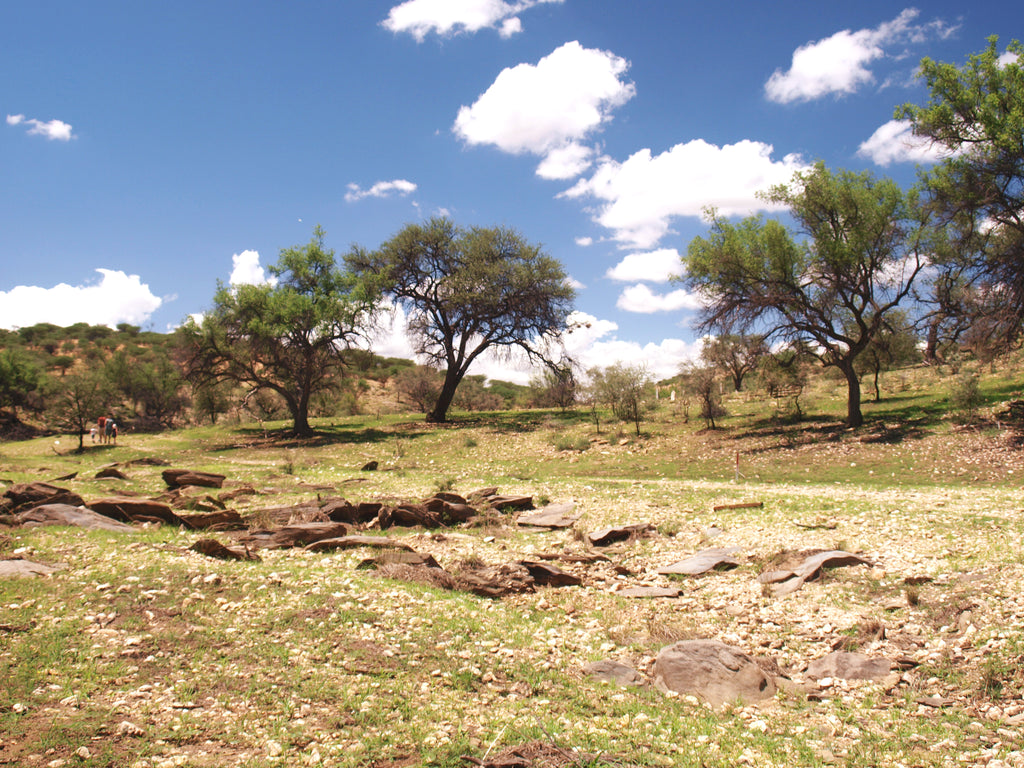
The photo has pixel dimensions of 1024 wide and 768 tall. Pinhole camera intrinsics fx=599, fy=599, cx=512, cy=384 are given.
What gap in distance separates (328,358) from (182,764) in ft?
114

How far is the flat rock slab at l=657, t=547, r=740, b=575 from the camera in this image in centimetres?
1012

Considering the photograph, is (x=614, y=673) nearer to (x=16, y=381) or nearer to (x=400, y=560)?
(x=400, y=560)

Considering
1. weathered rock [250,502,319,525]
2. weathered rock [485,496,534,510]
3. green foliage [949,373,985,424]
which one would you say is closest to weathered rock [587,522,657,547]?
weathered rock [485,496,534,510]

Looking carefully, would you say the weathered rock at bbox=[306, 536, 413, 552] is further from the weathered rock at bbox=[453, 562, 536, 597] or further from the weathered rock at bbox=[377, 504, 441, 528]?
the weathered rock at bbox=[377, 504, 441, 528]

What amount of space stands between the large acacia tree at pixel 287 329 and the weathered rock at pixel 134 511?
23429mm

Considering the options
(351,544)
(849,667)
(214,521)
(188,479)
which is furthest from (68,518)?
(849,667)

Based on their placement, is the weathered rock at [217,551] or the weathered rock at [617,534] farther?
the weathered rock at [617,534]

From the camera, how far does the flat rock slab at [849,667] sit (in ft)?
20.2

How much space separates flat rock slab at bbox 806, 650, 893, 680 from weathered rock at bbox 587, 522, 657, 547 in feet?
19.2

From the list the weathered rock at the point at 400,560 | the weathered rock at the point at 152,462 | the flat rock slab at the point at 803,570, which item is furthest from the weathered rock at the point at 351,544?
the weathered rock at the point at 152,462

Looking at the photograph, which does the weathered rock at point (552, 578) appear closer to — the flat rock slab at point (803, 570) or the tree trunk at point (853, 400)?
the flat rock slab at point (803, 570)

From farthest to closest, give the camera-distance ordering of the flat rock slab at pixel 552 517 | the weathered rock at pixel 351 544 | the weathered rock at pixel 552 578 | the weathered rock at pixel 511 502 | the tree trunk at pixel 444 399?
the tree trunk at pixel 444 399 → the weathered rock at pixel 511 502 → the flat rock slab at pixel 552 517 → the weathered rock at pixel 351 544 → the weathered rock at pixel 552 578

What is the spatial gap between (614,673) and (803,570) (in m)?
4.51

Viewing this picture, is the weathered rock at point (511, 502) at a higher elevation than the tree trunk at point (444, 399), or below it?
below
